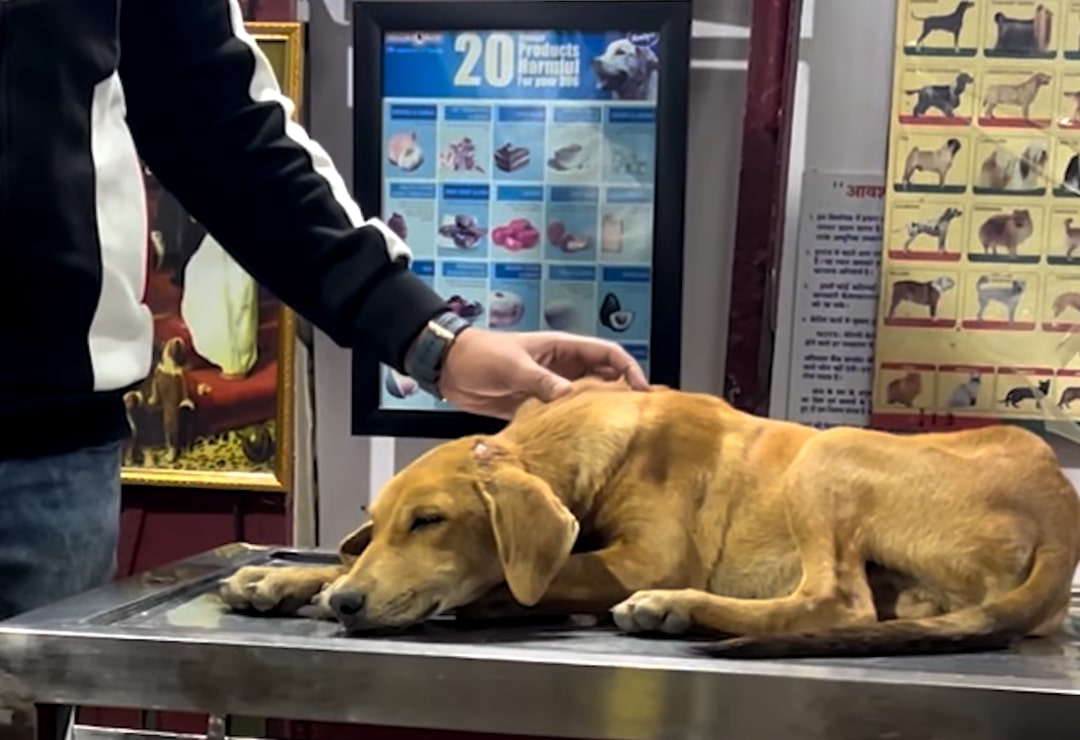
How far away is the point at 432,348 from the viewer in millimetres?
931

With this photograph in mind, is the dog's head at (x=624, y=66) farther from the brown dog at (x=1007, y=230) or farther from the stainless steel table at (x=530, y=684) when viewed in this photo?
the stainless steel table at (x=530, y=684)

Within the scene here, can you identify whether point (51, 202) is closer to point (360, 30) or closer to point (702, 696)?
point (702, 696)

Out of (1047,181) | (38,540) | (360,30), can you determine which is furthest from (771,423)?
(360,30)

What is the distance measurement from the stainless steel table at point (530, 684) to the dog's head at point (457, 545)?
2cm

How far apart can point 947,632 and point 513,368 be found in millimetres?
336

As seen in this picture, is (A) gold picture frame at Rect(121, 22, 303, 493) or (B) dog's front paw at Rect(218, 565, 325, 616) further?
(A) gold picture frame at Rect(121, 22, 303, 493)

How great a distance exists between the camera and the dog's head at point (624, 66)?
4.35 ft

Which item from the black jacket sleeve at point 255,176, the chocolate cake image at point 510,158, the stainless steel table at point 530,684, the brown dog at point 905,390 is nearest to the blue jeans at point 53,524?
the stainless steel table at point 530,684

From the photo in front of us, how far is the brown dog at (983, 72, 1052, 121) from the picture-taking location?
1.29 meters

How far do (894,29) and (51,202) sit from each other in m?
0.83

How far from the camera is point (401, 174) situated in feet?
4.56

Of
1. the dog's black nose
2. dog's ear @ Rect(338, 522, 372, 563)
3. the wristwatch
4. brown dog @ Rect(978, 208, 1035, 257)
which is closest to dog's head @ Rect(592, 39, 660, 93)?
brown dog @ Rect(978, 208, 1035, 257)

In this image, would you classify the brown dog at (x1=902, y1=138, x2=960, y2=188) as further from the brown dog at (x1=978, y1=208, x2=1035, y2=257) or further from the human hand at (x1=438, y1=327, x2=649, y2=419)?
the human hand at (x1=438, y1=327, x2=649, y2=419)

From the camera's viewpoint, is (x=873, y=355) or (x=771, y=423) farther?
(x=873, y=355)
